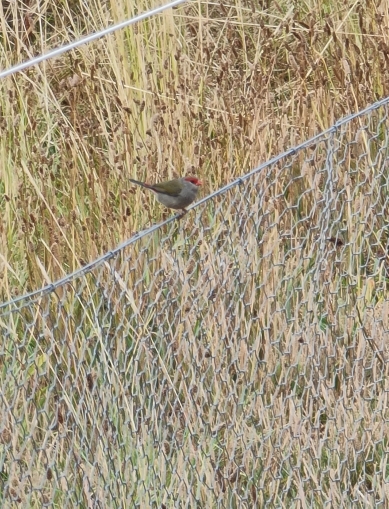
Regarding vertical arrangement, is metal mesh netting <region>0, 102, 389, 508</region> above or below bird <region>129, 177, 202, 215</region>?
below

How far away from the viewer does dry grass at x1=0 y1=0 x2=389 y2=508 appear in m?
3.02

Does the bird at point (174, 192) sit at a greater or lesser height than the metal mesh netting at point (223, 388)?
greater

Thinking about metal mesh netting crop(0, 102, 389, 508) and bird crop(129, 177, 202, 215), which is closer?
metal mesh netting crop(0, 102, 389, 508)

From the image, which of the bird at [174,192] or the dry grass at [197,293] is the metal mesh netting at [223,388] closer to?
the dry grass at [197,293]

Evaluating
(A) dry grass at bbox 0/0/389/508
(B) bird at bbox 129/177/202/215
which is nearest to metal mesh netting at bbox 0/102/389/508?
(A) dry grass at bbox 0/0/389/508

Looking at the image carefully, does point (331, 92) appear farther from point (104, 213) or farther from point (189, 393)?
point (189, 393)

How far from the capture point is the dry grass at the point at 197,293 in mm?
3016

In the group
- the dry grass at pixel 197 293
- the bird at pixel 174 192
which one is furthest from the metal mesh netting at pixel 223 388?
the bird at pixel 174 192

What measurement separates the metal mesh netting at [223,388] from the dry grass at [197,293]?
12mm

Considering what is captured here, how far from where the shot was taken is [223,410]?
3.20 meters

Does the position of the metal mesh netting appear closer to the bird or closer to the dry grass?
the dry grass

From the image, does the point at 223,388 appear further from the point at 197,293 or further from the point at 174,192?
the point at 174,192

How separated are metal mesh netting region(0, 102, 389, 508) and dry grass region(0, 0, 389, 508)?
1cm

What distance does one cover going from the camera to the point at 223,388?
3.27 metres
